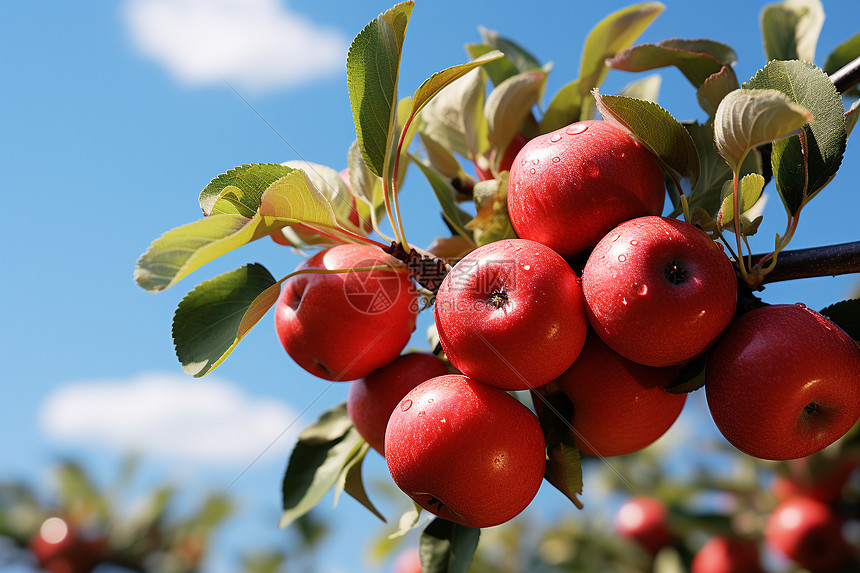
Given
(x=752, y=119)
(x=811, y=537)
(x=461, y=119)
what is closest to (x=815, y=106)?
(x=752, y=119)

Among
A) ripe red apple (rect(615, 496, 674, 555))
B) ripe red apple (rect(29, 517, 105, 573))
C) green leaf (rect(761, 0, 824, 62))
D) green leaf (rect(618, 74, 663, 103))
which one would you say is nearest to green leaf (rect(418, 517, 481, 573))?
green leaf (rect(618, 74, 663, 103))

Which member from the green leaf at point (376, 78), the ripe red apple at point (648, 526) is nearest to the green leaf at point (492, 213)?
the green leaf at point (376, 78)

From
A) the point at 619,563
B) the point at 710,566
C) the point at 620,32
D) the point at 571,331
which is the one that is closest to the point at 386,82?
the point at 571,331

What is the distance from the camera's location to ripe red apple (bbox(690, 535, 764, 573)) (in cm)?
255

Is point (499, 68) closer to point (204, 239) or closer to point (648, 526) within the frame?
point (204, 239)

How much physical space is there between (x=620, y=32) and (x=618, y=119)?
0.49 m

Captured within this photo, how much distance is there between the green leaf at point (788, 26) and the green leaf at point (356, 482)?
1155 mm

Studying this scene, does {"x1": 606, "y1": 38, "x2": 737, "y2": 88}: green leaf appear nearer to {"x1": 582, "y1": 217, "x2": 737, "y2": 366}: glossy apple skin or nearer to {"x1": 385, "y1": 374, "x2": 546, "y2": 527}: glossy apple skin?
{"x1": 582, "y1": 217, "x2": 737, "y2": 366}: glossy apple skin

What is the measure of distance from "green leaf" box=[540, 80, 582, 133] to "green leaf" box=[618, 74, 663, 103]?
21 centimetres

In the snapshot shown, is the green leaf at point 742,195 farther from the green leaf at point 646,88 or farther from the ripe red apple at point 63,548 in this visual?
the ripe red apple at point 63,548

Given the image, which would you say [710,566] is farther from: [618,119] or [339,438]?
[618,119]

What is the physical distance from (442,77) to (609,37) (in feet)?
1.75

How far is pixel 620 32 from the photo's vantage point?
1.29m

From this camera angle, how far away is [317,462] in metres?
1.28
